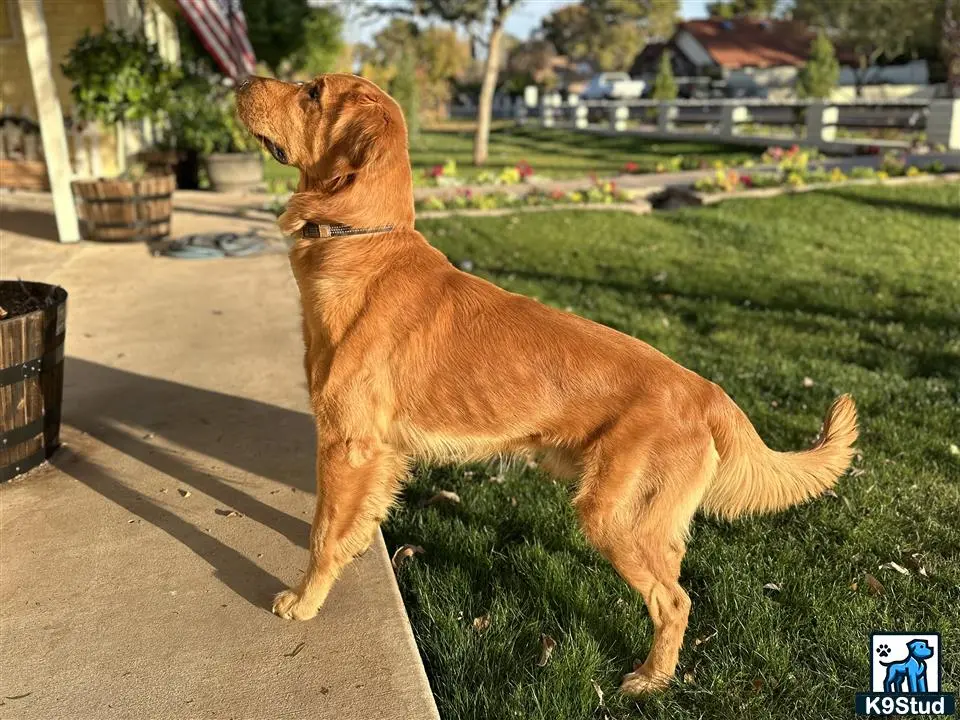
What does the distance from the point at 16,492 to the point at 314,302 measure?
186cm

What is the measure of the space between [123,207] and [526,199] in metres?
6.22

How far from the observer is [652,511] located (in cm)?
236

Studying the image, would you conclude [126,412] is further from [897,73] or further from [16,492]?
[897,73]

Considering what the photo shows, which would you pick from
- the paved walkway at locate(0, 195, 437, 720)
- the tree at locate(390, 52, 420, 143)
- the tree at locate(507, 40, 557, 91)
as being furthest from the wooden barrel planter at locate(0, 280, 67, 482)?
the tree at locate(507, 40, 557, 91)

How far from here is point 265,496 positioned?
11.4 ft

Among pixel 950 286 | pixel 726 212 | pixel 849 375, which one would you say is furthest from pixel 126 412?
pixel 726 212

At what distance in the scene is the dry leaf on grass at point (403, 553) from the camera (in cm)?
314

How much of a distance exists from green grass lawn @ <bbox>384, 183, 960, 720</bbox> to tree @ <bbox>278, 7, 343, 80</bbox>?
16.3 meters

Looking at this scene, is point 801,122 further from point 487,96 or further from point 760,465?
point 760,465

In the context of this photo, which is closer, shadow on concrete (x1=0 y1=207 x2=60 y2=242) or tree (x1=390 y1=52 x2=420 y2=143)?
shadow on concrete (x1=0 y1=207 x2=60 y2=242)

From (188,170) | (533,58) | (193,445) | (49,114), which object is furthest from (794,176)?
(533,58)

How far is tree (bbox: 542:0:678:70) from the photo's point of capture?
86188 millimetres

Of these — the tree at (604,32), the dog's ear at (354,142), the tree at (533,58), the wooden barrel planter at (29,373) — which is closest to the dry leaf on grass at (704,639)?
the dog's ear at (354,142)

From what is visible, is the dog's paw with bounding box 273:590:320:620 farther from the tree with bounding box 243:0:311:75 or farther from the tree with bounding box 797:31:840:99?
the tree with bounding box 797:31:840:99
